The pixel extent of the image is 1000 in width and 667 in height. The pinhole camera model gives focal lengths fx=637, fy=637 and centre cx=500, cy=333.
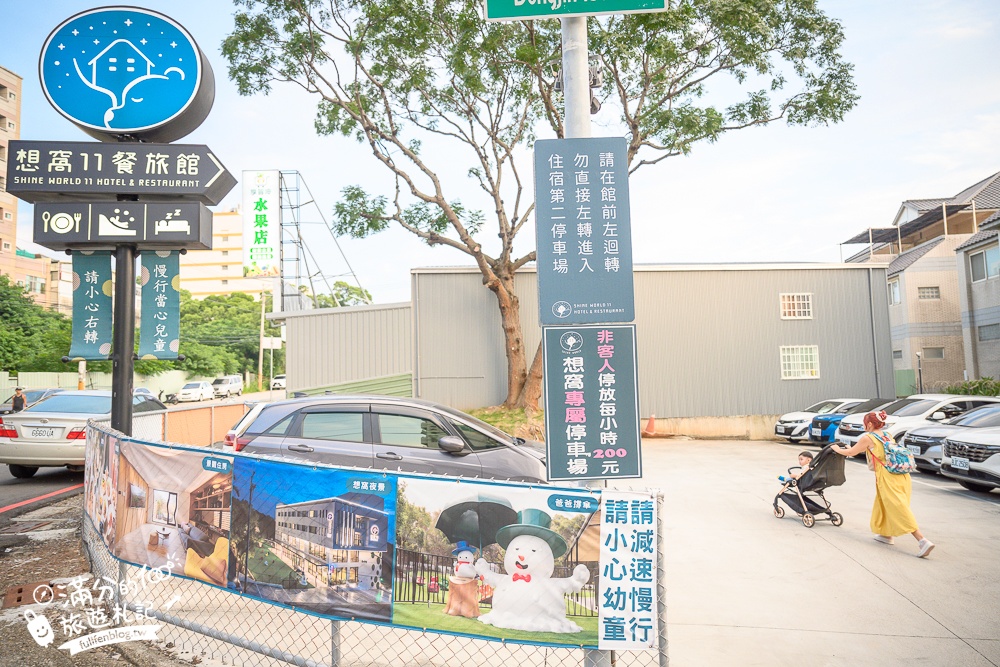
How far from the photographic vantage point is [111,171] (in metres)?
6.49

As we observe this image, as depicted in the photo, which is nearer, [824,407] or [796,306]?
[824,407]

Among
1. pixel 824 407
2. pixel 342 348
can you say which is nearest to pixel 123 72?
pixel 342 348

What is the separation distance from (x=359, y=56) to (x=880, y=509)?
1642 cm

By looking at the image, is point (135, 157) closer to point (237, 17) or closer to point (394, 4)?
point (394, 4)

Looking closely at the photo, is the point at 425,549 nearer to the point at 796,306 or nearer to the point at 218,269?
the point at 796,306

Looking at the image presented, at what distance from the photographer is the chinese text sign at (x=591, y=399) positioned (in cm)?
380

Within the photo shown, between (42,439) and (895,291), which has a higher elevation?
(895,291)

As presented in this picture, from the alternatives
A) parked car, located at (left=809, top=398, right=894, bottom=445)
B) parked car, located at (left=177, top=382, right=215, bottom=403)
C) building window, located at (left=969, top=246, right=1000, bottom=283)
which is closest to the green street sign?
parked car, located at (left=809, top=398, right=894, bottom=445)

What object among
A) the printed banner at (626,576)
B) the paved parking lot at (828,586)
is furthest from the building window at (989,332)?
the printed banner at (626,576)

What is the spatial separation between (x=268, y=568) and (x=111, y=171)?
482 centimetres

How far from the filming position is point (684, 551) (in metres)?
7.02

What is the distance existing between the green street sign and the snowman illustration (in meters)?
3.01

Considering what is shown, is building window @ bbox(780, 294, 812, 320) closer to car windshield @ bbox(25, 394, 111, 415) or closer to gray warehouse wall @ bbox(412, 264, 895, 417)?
gray warehouse wall @ bbox(412, 264, 895, 417)

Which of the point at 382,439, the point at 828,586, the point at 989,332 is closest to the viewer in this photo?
the point at 828,586
